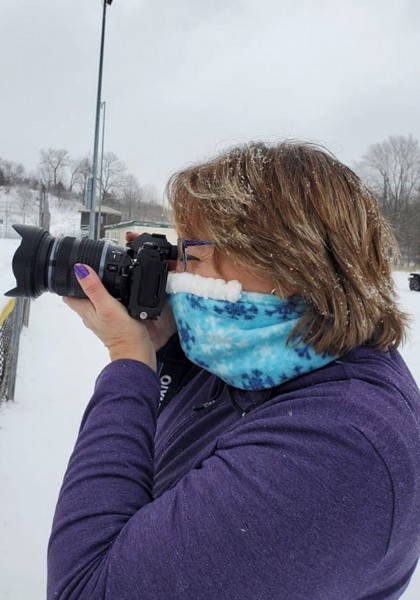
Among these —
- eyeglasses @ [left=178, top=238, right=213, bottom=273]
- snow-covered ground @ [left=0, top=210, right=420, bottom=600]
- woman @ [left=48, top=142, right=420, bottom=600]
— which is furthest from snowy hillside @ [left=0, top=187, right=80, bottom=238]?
woman @ [left=48, top=142, right=420, bottom=600]

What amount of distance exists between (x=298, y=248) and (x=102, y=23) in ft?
56.7

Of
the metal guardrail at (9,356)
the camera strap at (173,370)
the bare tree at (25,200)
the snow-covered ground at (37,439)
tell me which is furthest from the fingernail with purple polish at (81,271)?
the bare tree at (25,200)

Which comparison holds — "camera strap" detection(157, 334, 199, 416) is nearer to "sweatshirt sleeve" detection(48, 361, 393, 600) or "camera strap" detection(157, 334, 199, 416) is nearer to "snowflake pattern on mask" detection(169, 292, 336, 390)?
"snowflake pattern on mask" detection(169, 292, 336, 390)

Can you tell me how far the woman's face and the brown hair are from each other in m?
0.02

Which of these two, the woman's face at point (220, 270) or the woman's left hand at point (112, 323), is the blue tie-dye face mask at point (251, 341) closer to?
the woman's face at point (220, 270)

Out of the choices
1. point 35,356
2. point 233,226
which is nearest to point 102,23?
point 35,356

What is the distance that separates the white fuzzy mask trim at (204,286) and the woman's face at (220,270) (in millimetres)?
15

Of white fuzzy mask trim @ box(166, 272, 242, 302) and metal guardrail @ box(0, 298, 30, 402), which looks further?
metal guardrail @ box(0, 298, 30, 402)

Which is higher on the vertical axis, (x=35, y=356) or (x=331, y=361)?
(x=331, y=361)

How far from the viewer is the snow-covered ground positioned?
2.77 m

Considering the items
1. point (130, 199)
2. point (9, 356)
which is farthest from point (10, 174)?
point (9, 356)

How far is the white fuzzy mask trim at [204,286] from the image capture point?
3.47 ft

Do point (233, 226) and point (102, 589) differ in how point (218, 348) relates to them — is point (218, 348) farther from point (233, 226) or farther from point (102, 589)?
point (102, 589)

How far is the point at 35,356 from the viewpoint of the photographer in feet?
21.9
